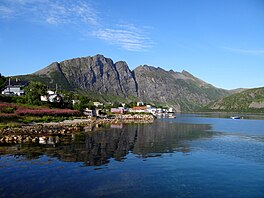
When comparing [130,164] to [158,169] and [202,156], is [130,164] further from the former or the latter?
[202,156]

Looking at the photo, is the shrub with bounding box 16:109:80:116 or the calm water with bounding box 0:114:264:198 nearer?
the calm water with bounding box 0:114:264:198

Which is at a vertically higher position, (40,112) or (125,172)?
(40,112)

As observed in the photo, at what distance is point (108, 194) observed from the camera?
20422 millimetres

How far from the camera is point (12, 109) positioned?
260ft

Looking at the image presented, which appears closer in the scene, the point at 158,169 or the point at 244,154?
the point at 158,169

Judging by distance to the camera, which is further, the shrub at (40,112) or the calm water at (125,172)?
the shrub at (40,112)

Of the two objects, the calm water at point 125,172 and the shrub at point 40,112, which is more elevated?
the shrub at point 40,112

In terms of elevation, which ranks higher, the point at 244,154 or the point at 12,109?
the point at 12,109

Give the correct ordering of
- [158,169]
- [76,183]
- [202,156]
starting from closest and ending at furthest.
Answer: [76,183] < [158,169] < [202,156]

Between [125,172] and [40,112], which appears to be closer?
[125,172]

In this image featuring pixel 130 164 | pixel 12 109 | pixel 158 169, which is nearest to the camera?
pixel 158 169

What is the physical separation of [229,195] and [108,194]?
31.3ft

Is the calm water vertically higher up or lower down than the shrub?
lower down

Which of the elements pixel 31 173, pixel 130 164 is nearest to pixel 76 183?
pixel 31 173
